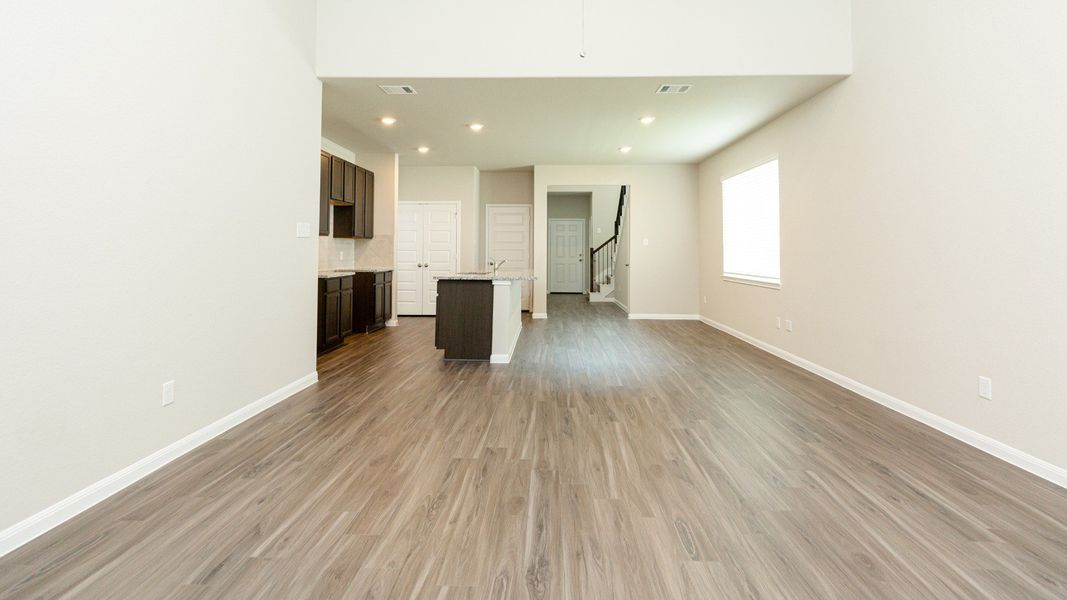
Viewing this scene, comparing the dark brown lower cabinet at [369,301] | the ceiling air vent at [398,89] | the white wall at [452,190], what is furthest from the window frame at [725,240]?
the dark brown lower cabinet at [369,301]

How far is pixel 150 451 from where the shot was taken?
226 centimetres

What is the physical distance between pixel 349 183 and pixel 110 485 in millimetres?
4986

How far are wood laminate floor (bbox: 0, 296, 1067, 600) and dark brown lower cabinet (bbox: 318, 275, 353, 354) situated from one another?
197 centimetres

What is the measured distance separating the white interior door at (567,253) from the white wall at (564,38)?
9636 millimetres

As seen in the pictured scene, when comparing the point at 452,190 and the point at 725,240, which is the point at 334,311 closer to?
the point at 452,190

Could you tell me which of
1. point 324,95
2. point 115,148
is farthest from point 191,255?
point 324,95

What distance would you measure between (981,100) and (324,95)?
5.07 meters

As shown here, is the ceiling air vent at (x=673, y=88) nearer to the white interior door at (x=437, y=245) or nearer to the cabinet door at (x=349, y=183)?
the cabinet door at (x=349, y=183)

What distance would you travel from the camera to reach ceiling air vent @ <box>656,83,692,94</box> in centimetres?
421

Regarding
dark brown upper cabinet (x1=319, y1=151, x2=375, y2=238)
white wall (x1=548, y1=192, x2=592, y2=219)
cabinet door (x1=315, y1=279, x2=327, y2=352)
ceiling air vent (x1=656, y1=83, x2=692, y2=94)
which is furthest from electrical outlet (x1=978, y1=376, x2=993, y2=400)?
white wall (x1=548, y1=192, x2=592, y2=219)

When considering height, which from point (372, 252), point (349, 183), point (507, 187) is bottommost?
point (372, 252)

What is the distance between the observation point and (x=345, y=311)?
19.1 feet

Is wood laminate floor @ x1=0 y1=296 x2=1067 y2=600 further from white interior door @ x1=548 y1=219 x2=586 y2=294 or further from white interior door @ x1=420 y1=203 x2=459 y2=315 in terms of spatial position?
white interior door @ x1=548 y1=219 x2=586 y2=294

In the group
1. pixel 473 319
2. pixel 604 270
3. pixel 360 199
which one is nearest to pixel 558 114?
pixel 473 319
